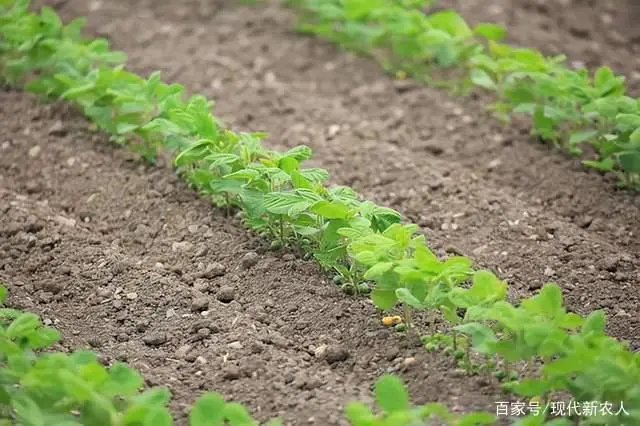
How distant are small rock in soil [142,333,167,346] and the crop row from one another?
1.99 meters

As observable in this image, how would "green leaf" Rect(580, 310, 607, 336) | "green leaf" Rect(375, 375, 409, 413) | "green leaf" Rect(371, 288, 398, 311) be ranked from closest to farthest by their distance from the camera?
"green leaf" Rect(375, 375, 409, 413) < "green leaf" Rect(580, 310, 607, 336) < "green leaf" Rect(371, 288, 398, 311)

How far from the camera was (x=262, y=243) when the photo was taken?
4.15m

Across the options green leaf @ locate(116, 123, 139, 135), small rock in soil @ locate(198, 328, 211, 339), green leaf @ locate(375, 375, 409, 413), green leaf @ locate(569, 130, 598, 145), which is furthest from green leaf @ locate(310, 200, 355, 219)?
green leaf @ locate(569, 130, 598, 145)

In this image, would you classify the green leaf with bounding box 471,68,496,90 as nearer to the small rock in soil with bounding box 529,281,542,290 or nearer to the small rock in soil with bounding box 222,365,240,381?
the small rock in soil with bounding box 529,281,542,290

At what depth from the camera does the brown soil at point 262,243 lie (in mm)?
3588

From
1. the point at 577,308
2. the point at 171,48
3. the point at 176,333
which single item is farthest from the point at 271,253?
the point at 171,48

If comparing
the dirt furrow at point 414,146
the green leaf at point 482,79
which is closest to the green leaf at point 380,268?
the dirt furrow at point 414,146

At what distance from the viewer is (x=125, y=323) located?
12.6ft

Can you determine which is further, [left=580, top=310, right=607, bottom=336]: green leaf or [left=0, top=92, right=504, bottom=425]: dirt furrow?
[left=0, top=92, right=504, bottom=425]: dirt furrow

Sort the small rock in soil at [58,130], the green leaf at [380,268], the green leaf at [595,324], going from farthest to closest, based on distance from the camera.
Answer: the small rock in soil at [58,130], the green leaf at [380,268], the green leaf at [595,324]

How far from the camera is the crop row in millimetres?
4555

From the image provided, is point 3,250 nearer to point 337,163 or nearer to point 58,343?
point 58,343

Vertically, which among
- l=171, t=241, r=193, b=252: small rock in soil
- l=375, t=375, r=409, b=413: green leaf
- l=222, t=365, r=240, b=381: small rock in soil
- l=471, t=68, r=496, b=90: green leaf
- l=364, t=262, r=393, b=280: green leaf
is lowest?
l=222, t=365, r=240, b=381: small rock in soil

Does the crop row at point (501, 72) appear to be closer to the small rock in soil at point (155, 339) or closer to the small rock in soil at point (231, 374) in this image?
the small rock in soil at point (231, 374)
